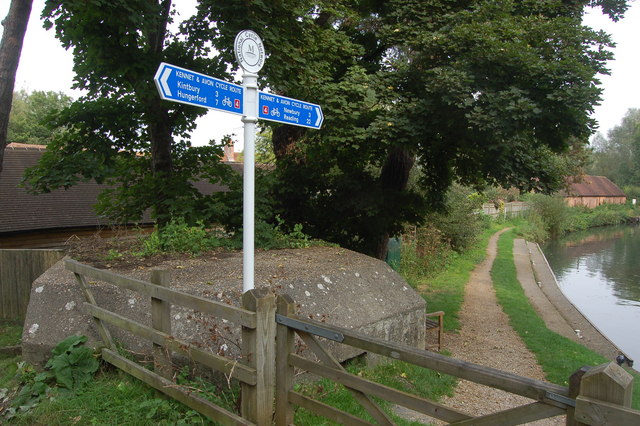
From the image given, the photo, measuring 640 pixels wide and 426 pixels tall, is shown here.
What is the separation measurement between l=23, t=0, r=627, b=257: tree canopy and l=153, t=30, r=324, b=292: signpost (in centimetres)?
388

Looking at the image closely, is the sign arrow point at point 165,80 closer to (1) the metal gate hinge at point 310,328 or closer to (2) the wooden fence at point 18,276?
(1) the metal gate hinge at point 310,328

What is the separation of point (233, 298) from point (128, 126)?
6.53 meters

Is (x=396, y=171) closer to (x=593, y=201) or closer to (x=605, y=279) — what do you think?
(x=605, y=279)

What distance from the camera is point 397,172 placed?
1121cm

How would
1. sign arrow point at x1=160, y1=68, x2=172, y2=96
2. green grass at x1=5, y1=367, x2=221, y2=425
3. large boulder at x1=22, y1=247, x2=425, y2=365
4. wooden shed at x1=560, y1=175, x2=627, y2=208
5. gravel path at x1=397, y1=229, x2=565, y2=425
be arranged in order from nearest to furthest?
1. sign arrow point at x1=160, y1=68, x2=172, y2=96
2. green grass at x1=5, y1=367, x2=221, y2=425
3. large boulder at x1=22, y1=247, x2=425, y2=365
4. gravel path at x1=397, y1=229, x2=565, y2=425
5. wooden shed at x1=560, y1=175, x2=627, y2=208

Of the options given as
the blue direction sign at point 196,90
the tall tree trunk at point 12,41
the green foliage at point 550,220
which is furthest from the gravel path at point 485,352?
the green foliage at point 550,220

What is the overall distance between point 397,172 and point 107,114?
6.52 metres

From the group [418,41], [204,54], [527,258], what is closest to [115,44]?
[204,54]

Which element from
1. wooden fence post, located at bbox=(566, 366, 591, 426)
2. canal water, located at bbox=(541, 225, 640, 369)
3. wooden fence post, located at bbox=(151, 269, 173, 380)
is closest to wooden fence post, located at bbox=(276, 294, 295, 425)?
wooden fence post, located at bbox=(151, 269, 173, 380)

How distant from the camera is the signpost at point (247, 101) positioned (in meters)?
3.61

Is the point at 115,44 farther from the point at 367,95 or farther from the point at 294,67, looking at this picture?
the point at 367,95

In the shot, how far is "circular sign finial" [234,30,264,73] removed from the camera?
387cm

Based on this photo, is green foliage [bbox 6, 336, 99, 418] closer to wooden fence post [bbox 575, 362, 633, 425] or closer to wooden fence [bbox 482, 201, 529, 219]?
wooden fence post [bbox 575, 362, 633, 425]

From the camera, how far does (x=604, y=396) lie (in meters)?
1.93
